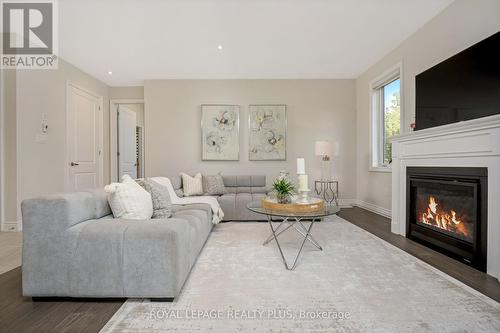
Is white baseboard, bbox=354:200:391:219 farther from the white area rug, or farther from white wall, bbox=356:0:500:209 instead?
the white area rug

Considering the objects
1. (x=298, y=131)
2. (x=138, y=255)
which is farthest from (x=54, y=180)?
(x=298, y=131)

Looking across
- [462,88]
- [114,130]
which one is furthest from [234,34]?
[114,130]

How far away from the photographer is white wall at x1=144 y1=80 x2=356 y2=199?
5.41 meters

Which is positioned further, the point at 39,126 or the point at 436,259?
the point at 39,126

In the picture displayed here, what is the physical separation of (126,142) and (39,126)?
2.18 m

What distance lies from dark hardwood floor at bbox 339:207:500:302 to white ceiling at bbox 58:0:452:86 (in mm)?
2663

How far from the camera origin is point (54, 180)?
163 inches

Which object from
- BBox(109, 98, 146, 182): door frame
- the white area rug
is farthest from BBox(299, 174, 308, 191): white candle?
BBox(109, 98, 146, 182): door frame

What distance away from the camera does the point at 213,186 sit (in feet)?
15.2

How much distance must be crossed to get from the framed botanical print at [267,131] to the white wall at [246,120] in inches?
4.6

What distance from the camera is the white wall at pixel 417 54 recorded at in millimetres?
2588

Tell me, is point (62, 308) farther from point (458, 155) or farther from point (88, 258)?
point (458, 155)

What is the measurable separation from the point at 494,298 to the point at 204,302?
1919 millimetres

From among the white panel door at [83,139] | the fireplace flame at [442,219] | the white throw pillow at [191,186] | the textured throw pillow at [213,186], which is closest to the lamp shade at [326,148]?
the textured throw pillow at [213,186]
